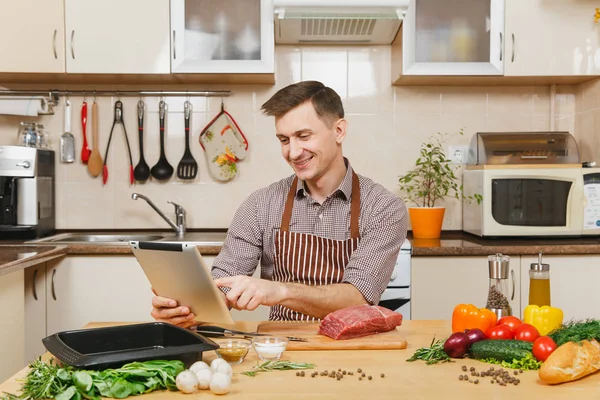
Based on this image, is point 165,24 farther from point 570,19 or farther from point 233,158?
point 570,19

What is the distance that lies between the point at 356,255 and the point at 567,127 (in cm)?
207

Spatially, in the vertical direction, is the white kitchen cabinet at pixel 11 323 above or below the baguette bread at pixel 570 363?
below

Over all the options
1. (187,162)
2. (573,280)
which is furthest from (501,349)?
(187,162)

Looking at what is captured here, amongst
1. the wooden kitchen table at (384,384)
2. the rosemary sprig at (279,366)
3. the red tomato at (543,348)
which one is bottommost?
the wooden kitchen table at (384,384)

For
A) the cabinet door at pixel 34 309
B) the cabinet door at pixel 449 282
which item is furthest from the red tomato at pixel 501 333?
the cabinet door at pixel 34 309

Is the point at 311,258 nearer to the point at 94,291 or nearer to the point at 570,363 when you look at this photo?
the point at 570,363

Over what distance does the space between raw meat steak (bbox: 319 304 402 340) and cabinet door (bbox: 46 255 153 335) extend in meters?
1.53

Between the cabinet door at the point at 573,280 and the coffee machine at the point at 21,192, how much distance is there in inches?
88.8

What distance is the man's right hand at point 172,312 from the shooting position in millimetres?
1731

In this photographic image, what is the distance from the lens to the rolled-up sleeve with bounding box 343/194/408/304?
2.11 metres

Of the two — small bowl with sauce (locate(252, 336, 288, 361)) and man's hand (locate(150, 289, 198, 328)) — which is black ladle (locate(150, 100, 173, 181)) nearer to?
man's hand (locate(150, 289, 198, 328))

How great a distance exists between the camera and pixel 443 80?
3.50 m

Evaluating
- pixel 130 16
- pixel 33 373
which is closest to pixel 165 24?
pixel 130 16

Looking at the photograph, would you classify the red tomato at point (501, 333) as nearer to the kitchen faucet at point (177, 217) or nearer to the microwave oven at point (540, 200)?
the microwave oven at point (540, 200)
